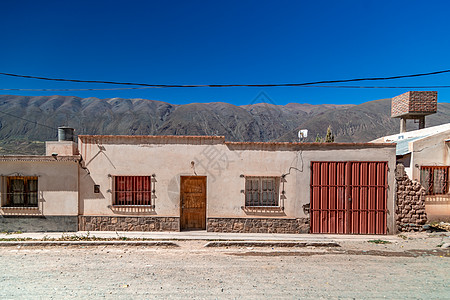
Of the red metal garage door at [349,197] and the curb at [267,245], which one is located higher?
the red metal garage door at [349,197]

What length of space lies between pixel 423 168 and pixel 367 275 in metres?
7.12

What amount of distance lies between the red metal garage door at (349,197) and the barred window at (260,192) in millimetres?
1349

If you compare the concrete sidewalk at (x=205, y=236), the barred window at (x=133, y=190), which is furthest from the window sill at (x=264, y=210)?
the barred window at (x=133, y=190)

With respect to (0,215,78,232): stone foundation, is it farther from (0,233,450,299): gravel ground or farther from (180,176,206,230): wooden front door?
(180,176,206,230): wooden front door

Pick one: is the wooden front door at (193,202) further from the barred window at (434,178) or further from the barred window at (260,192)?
the barred window at (434,178)

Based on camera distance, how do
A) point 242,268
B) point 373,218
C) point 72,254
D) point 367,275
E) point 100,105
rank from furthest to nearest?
point 100,105, point 373,218, point 72,254, point 242,268, point 367,275

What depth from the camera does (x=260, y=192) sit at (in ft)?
32.8

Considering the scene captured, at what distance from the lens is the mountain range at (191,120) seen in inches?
3219

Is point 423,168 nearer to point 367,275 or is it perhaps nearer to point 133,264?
point 367,275

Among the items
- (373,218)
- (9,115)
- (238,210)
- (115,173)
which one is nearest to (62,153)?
(115,173)

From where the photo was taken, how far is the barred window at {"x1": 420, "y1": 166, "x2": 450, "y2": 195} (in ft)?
36.1

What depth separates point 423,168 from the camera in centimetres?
1097

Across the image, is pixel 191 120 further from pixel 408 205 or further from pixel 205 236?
pixel 408 205

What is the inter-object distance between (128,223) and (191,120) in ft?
284
